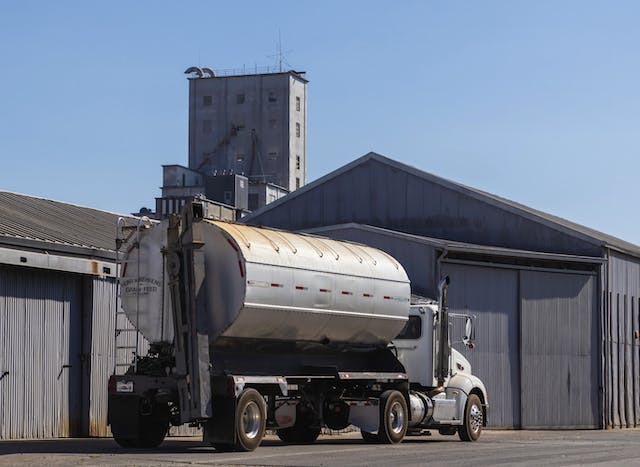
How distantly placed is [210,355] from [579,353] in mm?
22901

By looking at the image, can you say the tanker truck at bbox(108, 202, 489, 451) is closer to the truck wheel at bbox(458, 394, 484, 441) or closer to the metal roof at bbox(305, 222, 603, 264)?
the truck wheel at bbox(458, 394, 484, 441)

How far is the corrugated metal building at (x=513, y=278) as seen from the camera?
38.3 metres

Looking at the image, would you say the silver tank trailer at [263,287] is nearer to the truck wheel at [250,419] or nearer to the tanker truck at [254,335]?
the tanker truck at [254,335]

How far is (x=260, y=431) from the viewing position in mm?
22234

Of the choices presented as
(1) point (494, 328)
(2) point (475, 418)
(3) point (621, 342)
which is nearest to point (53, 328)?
(2) point (475, 418)

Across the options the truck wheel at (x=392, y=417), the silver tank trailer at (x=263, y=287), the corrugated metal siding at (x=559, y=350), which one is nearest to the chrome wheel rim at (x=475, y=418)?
the truck wheel at (x=392, y=417)

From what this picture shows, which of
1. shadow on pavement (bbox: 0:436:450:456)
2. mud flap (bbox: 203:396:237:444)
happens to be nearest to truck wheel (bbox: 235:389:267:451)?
mud flap (bbox: 203:396:237:444)

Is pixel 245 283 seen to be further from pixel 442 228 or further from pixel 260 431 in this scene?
pixel 442 228

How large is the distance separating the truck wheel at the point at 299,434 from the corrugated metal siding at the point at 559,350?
1496cm

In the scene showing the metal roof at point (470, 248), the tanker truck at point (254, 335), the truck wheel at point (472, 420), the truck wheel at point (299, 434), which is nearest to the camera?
the tanker truck at point (254, 335)

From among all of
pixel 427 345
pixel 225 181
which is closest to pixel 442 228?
pixel 427 345

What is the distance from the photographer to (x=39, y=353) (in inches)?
1022

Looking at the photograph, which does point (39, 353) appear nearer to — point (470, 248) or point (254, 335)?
point (254, 335)

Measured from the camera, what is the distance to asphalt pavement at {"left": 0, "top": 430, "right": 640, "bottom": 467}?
1947 cm
